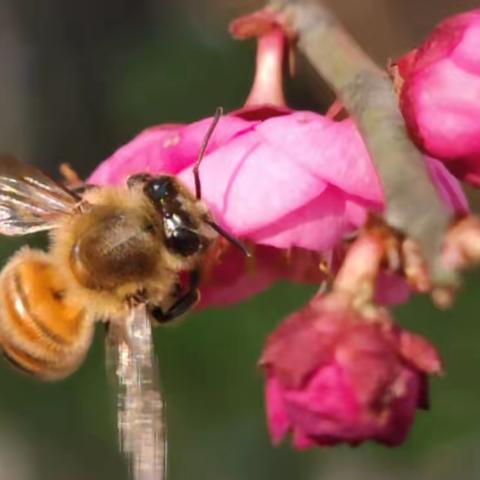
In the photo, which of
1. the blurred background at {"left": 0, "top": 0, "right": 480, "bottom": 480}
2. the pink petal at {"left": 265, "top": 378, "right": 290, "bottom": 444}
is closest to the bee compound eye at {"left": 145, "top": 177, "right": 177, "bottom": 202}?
the pink petal at {"left": 265, "top": 378, "right": 290, "bottom": 444}

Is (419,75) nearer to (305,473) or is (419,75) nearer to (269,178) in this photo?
(269,178)

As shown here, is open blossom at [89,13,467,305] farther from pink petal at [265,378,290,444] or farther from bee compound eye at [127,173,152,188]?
pink petal at [265,378,290,444]

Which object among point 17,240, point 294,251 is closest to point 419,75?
point 294,251

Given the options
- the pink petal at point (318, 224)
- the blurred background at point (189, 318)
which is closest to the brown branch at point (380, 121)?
the pink petal at point (318, 224)

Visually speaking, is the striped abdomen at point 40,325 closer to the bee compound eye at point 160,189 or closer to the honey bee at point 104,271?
the honey bee at point 104,271

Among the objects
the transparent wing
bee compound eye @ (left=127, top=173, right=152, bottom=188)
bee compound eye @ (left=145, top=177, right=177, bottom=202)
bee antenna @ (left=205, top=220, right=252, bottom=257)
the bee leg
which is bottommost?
the transparent wing

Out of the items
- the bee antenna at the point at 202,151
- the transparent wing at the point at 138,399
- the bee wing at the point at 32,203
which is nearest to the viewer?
the transparent wing at the point at 138,399
